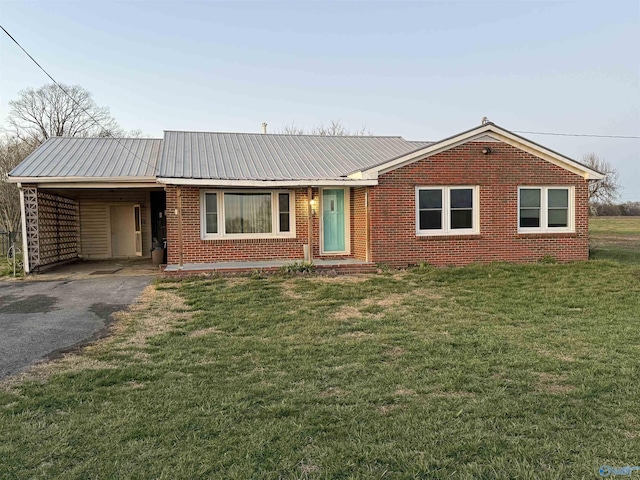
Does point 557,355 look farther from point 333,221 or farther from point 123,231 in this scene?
point 123,231

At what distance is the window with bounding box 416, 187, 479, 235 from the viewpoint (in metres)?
12.5

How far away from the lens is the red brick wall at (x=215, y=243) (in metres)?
12.2

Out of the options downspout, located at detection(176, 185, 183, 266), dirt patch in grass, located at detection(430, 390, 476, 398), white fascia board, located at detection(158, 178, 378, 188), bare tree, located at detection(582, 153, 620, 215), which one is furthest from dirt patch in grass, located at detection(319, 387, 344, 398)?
bare tree, located at detection(582, 153, 620, 215)

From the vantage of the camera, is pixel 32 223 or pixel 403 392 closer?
pixel 403 392

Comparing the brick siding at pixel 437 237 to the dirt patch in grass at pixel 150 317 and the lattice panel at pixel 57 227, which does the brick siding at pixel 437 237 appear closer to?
the dirt patch in grass at pixel 150 317

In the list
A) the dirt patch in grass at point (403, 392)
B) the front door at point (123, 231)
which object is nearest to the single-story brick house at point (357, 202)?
the front door at point (123, 231)

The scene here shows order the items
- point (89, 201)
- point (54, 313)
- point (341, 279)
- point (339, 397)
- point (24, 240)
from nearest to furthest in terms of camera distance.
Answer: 1. point (339, 397)
2. point (54, 313)
3. point (341, 279)
4. point (24, 240)
5. point (89, 201)

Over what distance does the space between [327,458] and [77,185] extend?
11.9 m

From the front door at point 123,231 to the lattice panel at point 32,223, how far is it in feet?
15.1

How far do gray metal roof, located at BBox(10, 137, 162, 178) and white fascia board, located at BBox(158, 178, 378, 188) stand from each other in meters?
1.87

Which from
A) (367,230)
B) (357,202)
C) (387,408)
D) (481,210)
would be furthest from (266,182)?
(387,408)

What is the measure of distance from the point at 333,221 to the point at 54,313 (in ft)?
25.3

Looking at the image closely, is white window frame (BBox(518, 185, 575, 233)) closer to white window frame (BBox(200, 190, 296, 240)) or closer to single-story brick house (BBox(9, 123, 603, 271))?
single-story brick house (BBox(9, 123, 603, 271))

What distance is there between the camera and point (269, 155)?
14781 mm
